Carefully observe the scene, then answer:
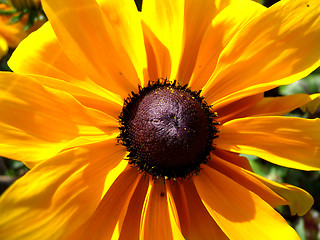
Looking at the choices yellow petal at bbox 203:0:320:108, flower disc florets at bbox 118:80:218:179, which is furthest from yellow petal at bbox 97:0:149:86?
yellow petal at bbox 203:0:320:108

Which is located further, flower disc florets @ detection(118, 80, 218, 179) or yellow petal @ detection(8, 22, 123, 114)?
yellow petal @ detection(8, 22, 123, 114)

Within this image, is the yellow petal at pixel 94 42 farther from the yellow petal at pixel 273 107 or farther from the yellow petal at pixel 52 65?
the yellow petal at pixel 273 107

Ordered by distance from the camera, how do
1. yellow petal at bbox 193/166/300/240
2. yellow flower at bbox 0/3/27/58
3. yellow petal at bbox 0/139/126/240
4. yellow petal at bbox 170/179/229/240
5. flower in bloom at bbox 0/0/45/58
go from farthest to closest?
1. yellow flower at bbox 0/3/27/58
2. flower in bloom at bbox 0/0/45/58
3. yellow petal at bbox 170/179/229/240
4. yellow petal at bbox 193/166/300/240
5. yellow petal at bbox 0/139/126/240

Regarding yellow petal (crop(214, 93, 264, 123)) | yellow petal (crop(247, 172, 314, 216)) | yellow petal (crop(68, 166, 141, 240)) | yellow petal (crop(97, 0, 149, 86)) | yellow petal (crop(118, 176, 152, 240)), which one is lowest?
yellow petal (crop(247, 172, 314, 216))

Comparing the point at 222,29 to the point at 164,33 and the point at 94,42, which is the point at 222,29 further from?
the point at 94,42

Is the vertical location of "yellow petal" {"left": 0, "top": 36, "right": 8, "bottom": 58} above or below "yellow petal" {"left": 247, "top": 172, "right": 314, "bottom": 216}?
above

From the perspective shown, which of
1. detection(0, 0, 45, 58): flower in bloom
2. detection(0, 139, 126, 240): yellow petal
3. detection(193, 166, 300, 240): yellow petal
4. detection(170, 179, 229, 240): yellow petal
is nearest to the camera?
detection(0, 139, 126, 240): yellow petal

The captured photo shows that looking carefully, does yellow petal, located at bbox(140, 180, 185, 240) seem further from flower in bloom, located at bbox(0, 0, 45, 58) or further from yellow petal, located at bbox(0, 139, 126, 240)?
flower in bloom, located at bbox(0, 0, 45, 58)
